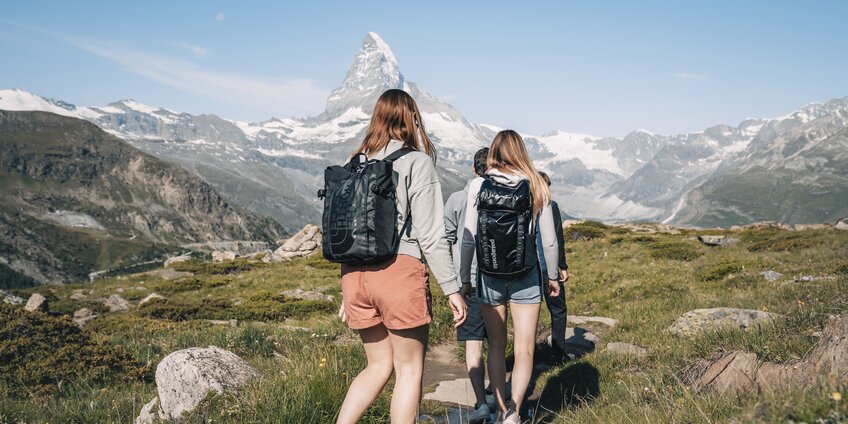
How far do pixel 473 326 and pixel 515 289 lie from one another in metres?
1.18

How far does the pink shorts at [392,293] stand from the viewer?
178 inches

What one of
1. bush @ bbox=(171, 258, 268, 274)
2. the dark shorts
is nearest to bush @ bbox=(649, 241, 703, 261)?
the dark shorts

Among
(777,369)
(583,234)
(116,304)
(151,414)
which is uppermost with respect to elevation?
(777,369)

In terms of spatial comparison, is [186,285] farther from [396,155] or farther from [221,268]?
[396,155]

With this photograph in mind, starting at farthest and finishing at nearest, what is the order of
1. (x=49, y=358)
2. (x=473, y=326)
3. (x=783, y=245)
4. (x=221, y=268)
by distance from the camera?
(x=221, y=268), (x=783, y=245), (x=49, y=358), (x=473, y=326)

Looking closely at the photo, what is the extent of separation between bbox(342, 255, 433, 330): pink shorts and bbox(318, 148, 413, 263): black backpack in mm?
120

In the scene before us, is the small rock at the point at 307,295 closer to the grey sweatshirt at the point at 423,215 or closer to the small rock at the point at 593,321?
the small rock at the point at 593,321

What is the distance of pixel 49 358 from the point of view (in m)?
9.24

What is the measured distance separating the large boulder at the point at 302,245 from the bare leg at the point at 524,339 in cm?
4011

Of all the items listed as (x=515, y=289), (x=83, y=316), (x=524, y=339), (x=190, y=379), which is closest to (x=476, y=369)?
(x=524, y=339)

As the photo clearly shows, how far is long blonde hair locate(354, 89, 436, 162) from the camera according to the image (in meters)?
4.96

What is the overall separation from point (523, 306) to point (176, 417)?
3.91 meters

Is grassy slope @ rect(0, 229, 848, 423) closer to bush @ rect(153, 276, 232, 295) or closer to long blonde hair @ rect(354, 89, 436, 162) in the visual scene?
long blonde hair @ rect(354, 89, 436, 162)

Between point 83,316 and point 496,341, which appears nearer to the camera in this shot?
point 496,341
